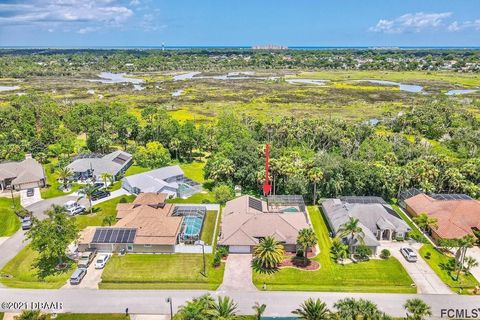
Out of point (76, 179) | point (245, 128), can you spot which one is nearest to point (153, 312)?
point (76, 179)

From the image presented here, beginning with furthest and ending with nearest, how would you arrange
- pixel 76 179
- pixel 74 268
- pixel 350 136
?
pixel 350 136 < pixel 76 179 < pixel 74 268

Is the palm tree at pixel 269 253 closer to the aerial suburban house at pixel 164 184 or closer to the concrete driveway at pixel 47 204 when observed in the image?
the aerial suburban house at pixel 164 184

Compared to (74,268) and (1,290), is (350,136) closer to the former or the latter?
(74,268)

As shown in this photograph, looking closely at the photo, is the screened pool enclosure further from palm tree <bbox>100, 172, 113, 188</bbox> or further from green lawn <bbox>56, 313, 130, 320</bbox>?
palm tree <bbox>100, 172, 113, 188</bbox>

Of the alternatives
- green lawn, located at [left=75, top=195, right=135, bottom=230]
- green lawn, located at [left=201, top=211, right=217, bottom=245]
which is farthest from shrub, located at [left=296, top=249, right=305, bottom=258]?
green lawn, located at [left=75, top=195, right=135, bottom=230]

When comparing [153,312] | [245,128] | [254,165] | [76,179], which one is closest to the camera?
[153,312]

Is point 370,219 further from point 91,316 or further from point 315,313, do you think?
point 91,316

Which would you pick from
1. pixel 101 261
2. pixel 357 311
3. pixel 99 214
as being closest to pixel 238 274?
pixel 357 311
